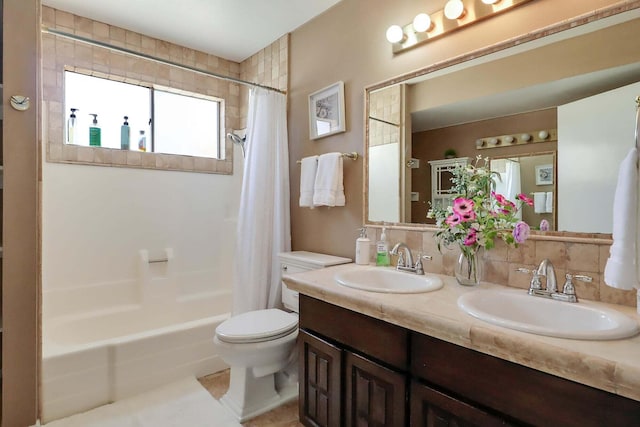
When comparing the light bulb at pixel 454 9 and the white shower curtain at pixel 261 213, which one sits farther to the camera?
the white shower curtain at pixel 261 213

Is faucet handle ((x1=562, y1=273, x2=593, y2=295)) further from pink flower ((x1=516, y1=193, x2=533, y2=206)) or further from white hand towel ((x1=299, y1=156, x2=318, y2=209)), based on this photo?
white hand towel ((x1=299, y1=156, x2=318, y2=209))

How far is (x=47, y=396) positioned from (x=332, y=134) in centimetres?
218

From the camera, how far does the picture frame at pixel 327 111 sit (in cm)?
217

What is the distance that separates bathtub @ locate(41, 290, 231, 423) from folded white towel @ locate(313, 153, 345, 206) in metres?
1.14

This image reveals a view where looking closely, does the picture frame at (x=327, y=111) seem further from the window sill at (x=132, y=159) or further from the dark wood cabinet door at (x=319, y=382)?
the dark wood cabinet door at (x=319, y=382)

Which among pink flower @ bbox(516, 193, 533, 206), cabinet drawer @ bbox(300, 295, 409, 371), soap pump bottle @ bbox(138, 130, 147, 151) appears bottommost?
cabinet drawer @ bbox(300, 295, 409, 371)

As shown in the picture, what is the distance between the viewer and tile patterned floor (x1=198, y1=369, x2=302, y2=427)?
183 centimetres

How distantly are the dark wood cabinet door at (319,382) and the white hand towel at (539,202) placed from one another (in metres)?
1.00

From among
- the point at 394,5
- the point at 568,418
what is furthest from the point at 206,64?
the point at 568,418

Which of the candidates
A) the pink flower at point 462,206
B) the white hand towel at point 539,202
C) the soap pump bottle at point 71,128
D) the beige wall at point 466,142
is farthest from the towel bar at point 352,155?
the soap pump bottle at point 71,128

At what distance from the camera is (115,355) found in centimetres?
195

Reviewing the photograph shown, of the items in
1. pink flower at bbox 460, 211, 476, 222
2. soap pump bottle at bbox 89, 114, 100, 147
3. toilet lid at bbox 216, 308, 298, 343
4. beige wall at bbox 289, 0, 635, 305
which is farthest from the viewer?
soap pump bottle at bbox 89, 114, 100, 147

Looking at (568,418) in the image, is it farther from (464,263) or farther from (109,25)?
(109,25)

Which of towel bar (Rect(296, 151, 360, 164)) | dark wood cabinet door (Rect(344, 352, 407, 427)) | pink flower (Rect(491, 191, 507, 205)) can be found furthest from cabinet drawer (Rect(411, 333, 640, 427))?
towel bar (Rect(296, 151, 360, 164))
